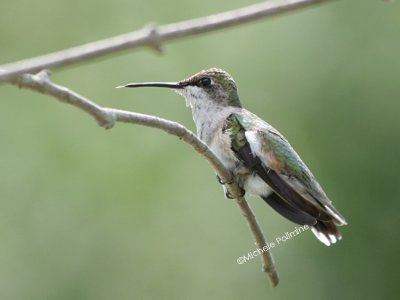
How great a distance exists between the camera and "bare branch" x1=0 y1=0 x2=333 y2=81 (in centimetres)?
199

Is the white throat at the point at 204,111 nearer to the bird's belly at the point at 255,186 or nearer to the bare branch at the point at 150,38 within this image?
the bird's belly at the point at 255,186

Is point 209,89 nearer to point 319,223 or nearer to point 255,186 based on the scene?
point 255,186

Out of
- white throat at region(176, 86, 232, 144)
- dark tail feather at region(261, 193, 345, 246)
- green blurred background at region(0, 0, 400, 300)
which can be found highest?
green blurred background at region(0, 0, 400, 300)

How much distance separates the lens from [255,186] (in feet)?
17.0

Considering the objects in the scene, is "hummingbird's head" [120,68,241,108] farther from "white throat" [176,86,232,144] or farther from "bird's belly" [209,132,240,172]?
"bird's belly" [209,132,240,172]

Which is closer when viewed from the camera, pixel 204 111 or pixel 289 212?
pixel 289 212

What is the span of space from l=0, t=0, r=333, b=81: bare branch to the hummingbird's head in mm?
3659

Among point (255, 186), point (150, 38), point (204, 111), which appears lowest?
point (150, 38)

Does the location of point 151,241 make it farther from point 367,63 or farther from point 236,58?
point 367,63

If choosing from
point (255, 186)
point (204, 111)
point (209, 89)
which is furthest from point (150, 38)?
point (209, 89)

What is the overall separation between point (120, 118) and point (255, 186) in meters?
2.20

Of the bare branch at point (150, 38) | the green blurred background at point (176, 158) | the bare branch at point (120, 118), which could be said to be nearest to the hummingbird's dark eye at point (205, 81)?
the bare branch at point (120, 118)

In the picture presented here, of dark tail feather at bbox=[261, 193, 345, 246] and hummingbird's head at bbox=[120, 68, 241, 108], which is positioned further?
hummingbird's head at bbox=[120, 68, 241, 108]

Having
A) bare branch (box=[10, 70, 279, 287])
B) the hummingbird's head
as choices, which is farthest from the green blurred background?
bare branch (box=[10, 70, 279, 287])
